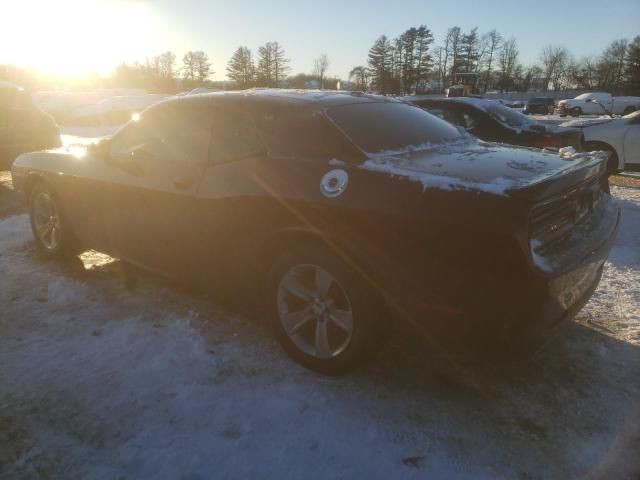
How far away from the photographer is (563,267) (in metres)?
2.17

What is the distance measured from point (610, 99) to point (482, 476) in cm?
4152

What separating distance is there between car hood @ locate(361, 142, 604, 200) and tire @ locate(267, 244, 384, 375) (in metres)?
0.57

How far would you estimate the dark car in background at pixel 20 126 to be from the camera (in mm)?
8523

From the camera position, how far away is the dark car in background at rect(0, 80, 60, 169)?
8.52 m

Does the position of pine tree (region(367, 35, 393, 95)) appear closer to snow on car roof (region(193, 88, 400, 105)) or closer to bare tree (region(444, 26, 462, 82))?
bare tree (region(444, 26, 462, 82))

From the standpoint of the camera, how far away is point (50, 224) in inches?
180

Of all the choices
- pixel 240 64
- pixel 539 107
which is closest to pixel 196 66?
pixel 240 64

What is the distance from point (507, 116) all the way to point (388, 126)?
204 inches

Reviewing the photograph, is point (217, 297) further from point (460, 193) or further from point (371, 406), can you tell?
point (460, 193)

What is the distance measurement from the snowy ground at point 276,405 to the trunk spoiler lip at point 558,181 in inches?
42.8

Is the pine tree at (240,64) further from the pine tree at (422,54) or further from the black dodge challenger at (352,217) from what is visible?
the black dodge challenger at (352,217)

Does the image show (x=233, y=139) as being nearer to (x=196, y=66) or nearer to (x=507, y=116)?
(x=507, y=116)

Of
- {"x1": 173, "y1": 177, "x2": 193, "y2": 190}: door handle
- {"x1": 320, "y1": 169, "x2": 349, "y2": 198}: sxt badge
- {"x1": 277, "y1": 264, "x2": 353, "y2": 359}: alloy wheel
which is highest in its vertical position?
{"x1": 320, "y1": 169, "x2": 349, "y2": 198}: sxt badge

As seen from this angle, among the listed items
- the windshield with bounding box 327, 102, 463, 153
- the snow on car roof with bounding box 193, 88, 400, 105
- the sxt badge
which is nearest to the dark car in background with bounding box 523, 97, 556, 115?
the windshield with bounding box 327, 102, 463, 153
